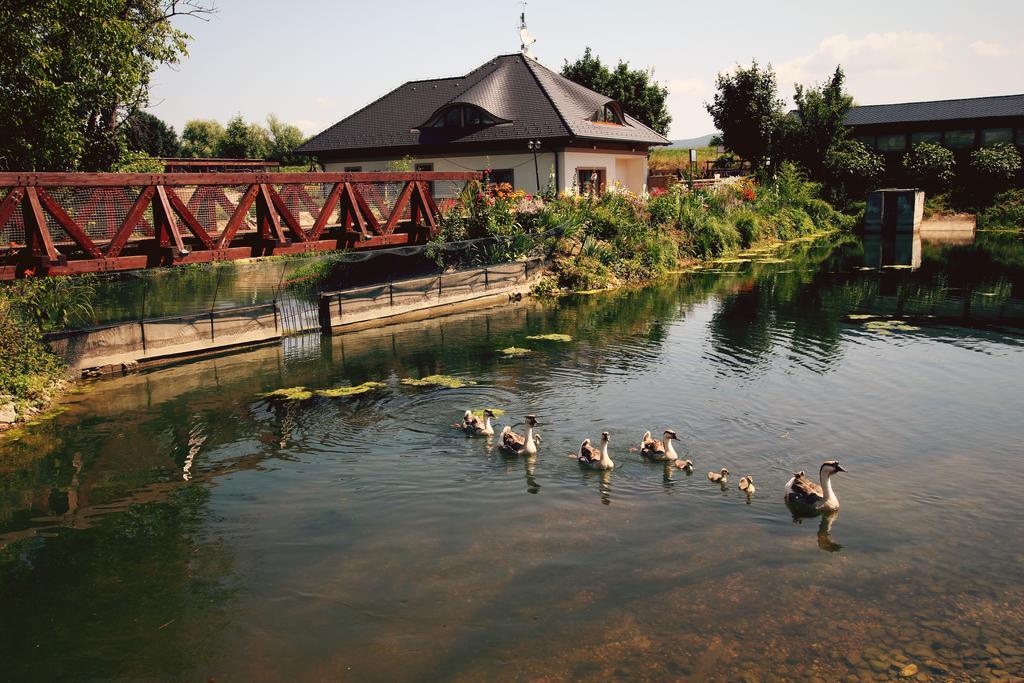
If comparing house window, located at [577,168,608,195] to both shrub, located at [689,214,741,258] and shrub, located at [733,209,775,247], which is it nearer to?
shrub, located at [689,214,741,258]

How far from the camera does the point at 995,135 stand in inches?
2302

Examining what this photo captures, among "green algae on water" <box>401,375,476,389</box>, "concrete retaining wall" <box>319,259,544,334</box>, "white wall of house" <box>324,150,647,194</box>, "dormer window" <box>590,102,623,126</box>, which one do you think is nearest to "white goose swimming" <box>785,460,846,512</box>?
"green algae on water" <box>401,375,476,389</box>

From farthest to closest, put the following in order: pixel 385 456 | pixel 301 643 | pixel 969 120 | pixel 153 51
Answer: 1. pixel 969 120
2. pixel 153 51
3. pixel 385 456
4. pixel 301 643

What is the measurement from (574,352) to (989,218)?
47.7m

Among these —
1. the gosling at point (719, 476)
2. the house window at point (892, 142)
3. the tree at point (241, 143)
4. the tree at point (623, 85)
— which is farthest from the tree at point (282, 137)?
the gosling at point (719, 476)

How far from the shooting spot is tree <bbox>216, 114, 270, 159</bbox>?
82125mm

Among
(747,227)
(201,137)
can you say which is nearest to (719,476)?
(747,227)

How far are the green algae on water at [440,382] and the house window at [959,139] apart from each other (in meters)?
56.8

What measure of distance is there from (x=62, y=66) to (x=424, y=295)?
12967 mm

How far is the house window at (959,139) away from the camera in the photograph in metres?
59.5

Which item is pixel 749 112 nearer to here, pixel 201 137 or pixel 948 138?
pixel 948 138

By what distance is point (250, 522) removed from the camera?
37.4ft

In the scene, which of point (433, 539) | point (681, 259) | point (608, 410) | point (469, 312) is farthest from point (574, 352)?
point (681, 259)

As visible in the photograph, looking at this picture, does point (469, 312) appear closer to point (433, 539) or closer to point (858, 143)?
point (433, 539)
